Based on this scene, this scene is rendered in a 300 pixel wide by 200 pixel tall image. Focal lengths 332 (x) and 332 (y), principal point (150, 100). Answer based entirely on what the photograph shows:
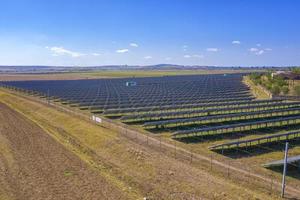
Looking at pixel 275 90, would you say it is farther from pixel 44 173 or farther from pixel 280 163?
pixel 44 173

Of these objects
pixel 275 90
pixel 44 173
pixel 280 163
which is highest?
pixel 275 90

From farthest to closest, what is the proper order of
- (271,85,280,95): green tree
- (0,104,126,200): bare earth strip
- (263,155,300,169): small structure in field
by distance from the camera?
(271,85,280,95): green tree, (263,155,300,169): small structure in field, (0,104,126,200): bare earth strip

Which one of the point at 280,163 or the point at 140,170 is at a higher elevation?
the point at 280,163

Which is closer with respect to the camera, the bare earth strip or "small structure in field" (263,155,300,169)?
the bare earth strip

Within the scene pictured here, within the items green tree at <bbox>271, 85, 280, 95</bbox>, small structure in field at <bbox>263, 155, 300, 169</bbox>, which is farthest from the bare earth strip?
green tree at <bbox>271, 85, 280, 95</bbox>

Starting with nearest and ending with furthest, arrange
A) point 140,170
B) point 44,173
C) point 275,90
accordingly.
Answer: point 44,173 → point 140,170 → point 275,90

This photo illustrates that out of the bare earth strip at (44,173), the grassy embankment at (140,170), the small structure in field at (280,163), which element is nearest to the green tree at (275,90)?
the grassy embankment at (140,170)

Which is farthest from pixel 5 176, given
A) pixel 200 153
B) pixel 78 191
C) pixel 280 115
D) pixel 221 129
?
pixel 280 115

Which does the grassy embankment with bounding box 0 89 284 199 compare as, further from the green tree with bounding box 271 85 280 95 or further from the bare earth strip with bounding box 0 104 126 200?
the green tree with bounding box 271 85 280 95

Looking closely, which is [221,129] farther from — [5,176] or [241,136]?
[5,176]

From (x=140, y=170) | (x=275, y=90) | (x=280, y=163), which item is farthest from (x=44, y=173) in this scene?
(x=275, y=90)
